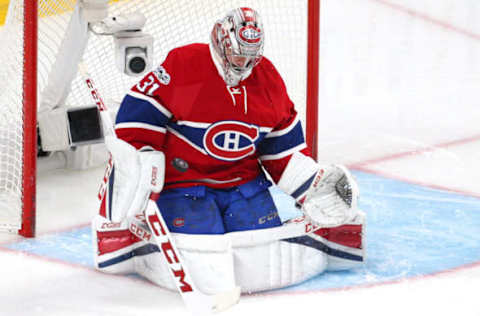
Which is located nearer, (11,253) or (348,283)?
(348,283)

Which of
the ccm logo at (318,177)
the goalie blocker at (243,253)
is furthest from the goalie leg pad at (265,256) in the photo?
the ccm logo at (318,177)

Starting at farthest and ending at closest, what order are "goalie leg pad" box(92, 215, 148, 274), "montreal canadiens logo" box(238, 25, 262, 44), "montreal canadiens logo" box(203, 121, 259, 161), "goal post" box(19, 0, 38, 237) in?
"goal post" box(19, 0, 38, 237) < "goalie leg pad" box(92, 215, 148, 274) < "montreal canadiens logo" box(203, 121, 259, 161) < "montreal canadiens logo" box(238, 25, 262, 44)

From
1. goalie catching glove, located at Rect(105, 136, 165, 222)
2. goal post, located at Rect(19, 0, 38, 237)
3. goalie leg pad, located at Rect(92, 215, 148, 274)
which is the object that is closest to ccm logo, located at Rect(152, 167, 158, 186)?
goalie catching glove, located at Rect(105, 136, 165, 222)

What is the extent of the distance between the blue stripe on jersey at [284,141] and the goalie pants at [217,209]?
0.34 ft

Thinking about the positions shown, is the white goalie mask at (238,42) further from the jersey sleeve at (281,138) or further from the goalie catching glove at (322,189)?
the goalie catching glove at (322,189)

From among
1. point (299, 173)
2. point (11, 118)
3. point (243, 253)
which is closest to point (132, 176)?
point (243, 253)

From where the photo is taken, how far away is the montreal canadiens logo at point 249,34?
2871mm

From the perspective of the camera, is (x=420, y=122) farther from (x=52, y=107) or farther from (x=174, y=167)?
(x=174, y=167)

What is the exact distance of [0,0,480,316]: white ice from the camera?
3014 millimetres

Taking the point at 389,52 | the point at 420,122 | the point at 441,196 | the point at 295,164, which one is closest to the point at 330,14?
the point at 389,52

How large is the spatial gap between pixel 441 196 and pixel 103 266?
1.37 m

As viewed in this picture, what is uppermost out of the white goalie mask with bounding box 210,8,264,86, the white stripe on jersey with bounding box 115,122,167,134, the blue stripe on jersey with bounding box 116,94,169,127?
the white goalie mask with bounding box 210,8,264,86

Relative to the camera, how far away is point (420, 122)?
4.87 meters

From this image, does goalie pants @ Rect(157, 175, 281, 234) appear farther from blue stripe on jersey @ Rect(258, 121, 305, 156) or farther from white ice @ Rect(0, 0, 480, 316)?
white ice @ Rect(0, 0, 480, 316)
